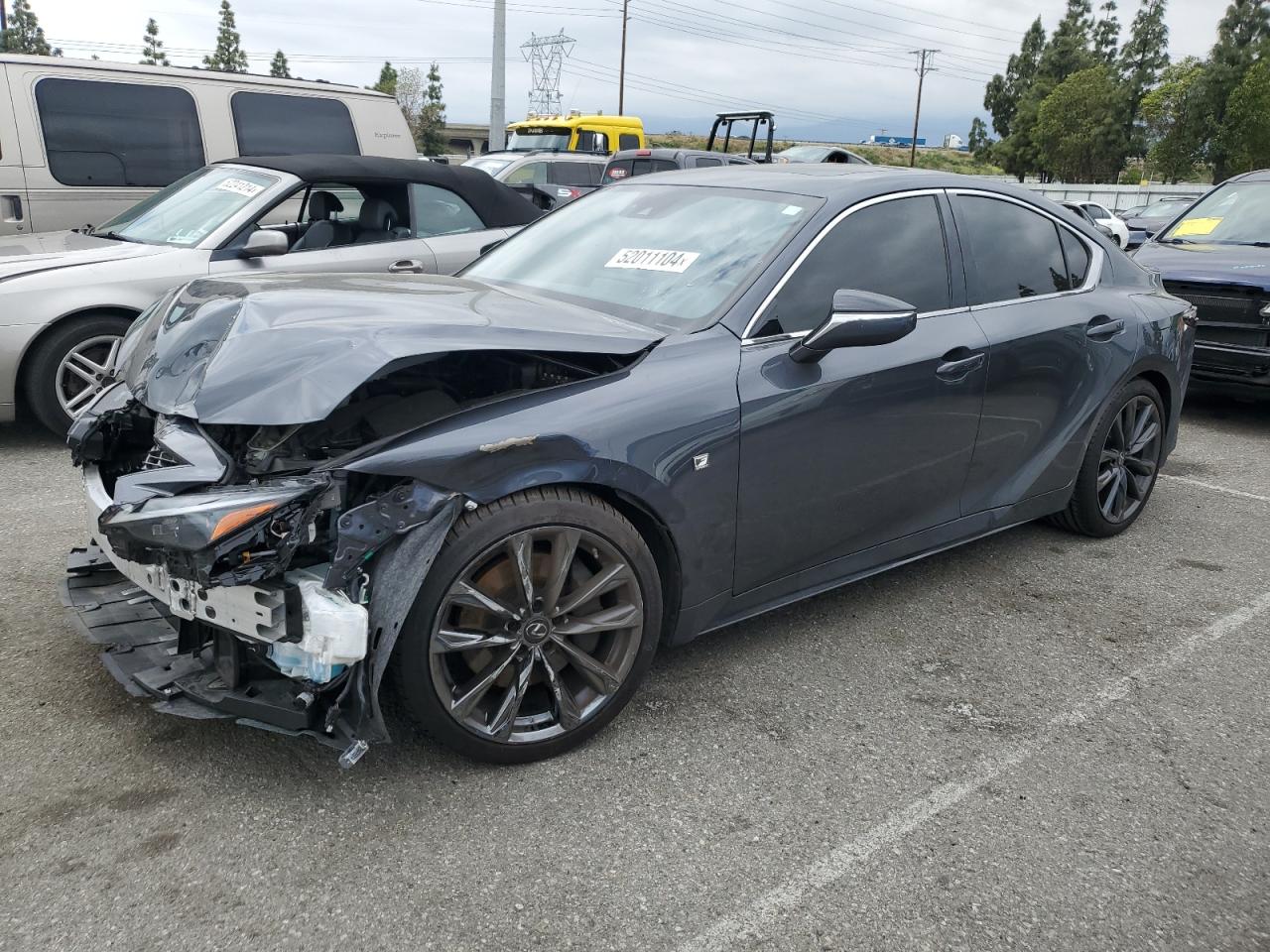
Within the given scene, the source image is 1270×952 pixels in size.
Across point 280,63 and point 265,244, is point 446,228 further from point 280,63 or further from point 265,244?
point 280,63

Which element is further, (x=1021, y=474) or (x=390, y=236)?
(x=390, y=236)

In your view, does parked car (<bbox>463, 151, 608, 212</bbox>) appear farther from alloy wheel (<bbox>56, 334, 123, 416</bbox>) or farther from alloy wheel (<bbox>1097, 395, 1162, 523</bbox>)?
alloy wheel (<bbox>1097, 395, 1162, 523</bbox>)

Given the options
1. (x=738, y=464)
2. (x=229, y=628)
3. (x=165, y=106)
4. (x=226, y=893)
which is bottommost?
(x=226, y=893)

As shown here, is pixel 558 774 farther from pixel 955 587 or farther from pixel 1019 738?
pixel 955 587

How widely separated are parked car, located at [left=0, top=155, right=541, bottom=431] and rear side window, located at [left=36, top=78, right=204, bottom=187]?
142 cm

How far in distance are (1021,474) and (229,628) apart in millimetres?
3046

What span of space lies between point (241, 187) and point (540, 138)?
46.5 feet

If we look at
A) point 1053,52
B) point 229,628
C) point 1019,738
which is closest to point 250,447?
point 229,628

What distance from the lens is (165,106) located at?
7.81m

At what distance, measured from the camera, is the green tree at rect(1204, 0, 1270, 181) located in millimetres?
46875

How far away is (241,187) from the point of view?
6164 millimetres

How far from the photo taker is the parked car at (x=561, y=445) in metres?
2.46

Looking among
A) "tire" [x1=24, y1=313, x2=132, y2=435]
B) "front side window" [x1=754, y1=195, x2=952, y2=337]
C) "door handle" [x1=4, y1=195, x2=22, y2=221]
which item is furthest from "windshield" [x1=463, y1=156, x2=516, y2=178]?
"front side window" [x1=754, y1=195, x2=952, y2=337]

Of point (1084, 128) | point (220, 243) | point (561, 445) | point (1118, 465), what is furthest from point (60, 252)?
point (1084, 128)
